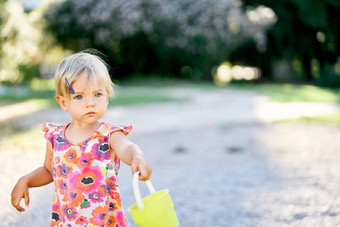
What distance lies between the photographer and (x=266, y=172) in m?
4.06

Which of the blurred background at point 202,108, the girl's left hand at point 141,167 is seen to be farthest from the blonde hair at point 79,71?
the blurred background at point 202,108

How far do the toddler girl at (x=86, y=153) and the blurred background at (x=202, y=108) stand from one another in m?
0.82

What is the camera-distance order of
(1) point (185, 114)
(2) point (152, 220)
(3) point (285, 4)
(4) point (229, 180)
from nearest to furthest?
(2) point (152, 220) → (4) point (229, 180) → (1) point (185, 114) → (3) point (285, 4)

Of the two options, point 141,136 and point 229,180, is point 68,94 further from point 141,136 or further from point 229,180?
point 141,136

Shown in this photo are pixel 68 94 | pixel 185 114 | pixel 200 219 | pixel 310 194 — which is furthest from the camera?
pixel 185 114

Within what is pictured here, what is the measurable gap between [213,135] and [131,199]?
3061 mm

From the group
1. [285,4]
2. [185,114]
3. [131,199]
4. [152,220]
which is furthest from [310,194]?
[285,4]

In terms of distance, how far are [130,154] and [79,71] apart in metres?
0.43

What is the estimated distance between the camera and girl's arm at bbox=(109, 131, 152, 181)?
1512mm

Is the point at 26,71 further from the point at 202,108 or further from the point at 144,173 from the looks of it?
the point at 144,173

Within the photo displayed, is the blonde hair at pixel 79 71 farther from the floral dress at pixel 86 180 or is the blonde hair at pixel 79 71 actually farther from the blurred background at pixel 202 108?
the blurred background at pixel 202 108

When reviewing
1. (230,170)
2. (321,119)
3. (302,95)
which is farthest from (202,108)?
(230,170)

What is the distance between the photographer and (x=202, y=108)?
9766 mm

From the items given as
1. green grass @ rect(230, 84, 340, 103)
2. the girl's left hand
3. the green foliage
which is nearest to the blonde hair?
the girl's left hand
